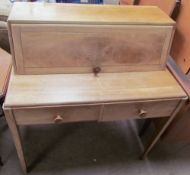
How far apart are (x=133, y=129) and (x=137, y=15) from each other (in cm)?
103

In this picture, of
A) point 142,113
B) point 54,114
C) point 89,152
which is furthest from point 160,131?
point 54,114

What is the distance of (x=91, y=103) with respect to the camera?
102 centimetres

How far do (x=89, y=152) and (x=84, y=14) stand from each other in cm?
103

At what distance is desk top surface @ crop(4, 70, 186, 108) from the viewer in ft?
3.24

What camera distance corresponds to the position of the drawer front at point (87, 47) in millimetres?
999

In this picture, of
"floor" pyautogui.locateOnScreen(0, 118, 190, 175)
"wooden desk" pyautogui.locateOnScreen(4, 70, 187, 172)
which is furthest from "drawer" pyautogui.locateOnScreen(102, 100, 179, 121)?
"floor" pyautogui.locateOnScreen(0, 118, 190, 175)

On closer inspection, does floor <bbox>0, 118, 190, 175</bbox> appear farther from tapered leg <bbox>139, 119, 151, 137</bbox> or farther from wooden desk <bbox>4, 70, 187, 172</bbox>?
wooden desk <bbox>4, 70, 187, 172</bbox>

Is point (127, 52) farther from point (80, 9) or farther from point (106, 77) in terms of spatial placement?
point (80, 9)

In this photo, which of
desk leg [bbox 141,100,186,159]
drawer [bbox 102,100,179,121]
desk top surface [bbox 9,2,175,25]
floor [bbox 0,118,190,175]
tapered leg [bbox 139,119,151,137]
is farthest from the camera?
tapered leg [bbox 139,119,151,137]

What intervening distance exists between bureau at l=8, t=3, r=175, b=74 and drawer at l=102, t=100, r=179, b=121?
0.74 ft

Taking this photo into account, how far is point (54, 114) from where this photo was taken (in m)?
1.03

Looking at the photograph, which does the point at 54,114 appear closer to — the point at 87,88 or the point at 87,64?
the point at 87,88

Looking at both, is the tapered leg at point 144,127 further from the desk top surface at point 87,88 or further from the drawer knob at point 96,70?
the drawer knob at point 96,70

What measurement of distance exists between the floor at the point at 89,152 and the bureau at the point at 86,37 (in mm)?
740
